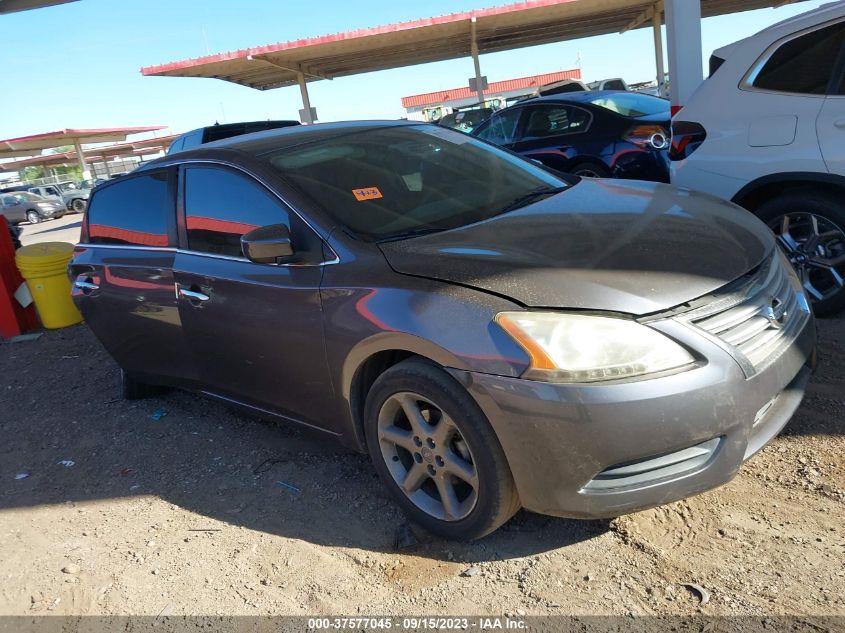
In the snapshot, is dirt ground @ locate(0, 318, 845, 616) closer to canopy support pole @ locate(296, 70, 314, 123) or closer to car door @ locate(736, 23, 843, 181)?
car door @ locate(736, 23, 843, 181)

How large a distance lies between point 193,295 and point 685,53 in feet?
16.4

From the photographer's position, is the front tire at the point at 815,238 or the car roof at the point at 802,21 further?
the front tire at the point at 815,238

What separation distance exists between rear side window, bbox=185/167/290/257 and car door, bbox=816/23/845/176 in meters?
3.05

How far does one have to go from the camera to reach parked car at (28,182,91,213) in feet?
99.6

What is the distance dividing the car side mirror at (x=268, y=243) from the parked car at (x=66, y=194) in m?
31.3

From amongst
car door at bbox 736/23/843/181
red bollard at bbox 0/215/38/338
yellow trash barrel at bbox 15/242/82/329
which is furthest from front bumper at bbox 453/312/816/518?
red bollard at bbox 0/215/38/338

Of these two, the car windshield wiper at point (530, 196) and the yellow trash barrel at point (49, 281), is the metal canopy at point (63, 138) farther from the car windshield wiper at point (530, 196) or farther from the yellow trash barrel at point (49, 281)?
the car windshield wiper at point (530, 196)

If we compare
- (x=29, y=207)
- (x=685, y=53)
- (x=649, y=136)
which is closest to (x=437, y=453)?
(x=685, y=53)

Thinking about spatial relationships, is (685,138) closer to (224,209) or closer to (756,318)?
(756,318)

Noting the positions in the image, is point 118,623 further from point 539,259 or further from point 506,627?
point 539,259

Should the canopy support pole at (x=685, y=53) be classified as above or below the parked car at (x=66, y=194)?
above

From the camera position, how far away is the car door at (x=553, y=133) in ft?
25.7

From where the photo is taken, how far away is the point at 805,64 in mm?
3969

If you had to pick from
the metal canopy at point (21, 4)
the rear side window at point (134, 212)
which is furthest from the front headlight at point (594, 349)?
the metal canopy at point (21, 4)
